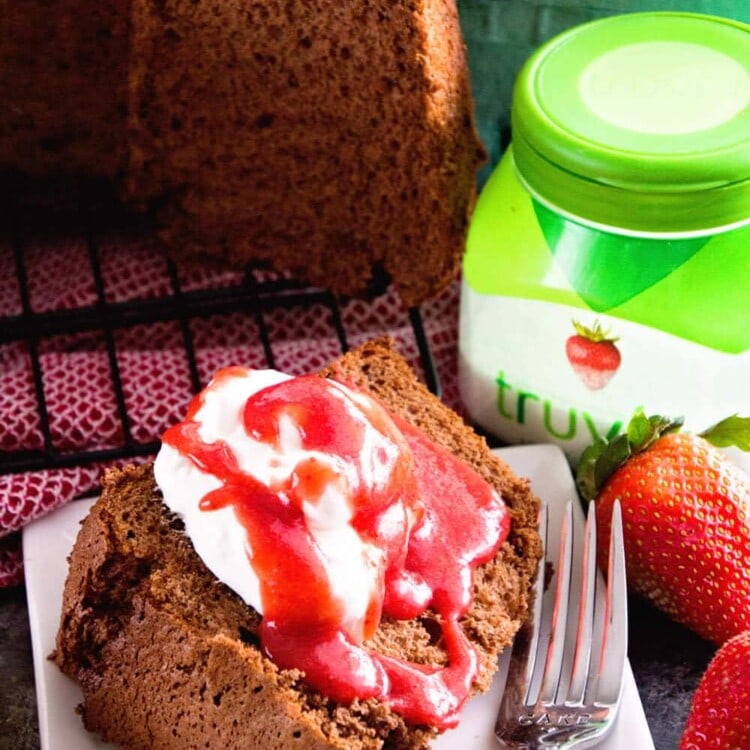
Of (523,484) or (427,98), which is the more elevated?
(427,98)

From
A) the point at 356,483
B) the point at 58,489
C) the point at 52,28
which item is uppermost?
the point at 52,28

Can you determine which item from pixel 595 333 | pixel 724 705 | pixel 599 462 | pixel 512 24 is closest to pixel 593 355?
pixel 595 333

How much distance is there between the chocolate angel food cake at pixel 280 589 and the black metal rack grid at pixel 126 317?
307mm

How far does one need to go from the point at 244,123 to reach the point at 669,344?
643 millimetres

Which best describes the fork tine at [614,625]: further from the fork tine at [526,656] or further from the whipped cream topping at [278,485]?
the whipped cream topping at [278,485]

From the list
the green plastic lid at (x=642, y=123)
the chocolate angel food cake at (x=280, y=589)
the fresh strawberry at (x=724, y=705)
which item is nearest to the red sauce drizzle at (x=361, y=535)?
the chocolate angel food cake at (x=280, y=589)

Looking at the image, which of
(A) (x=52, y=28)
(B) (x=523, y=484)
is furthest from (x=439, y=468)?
(A) (x=52, y=28)

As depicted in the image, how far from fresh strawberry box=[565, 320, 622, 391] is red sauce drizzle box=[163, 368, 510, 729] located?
24 cm

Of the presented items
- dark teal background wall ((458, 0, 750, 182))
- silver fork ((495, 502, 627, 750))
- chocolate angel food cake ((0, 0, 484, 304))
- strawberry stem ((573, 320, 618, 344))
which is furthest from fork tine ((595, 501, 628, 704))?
dark teal background wall ((458, 0, 750, 182))

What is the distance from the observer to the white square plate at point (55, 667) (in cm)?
128

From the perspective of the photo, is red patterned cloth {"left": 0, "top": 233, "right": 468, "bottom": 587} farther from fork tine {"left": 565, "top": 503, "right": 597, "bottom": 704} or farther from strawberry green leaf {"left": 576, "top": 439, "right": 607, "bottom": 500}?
fork tine {"left": 565, "top": 503, "right": 597, "bottom": 704}

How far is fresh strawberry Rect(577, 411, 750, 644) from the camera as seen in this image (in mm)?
1403

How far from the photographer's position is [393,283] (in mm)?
1783

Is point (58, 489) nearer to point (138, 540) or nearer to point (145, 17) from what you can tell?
point (138, 540)
